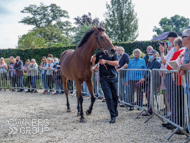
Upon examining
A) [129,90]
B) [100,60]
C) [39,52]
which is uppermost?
[39,52]

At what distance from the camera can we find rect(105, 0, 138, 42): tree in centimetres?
3253

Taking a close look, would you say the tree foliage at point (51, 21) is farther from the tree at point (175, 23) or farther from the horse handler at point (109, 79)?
the horse handler at point (109, 79)

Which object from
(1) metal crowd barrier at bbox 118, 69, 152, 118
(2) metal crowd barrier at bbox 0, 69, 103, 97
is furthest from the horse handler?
(2) metal crowd barrier at bbox 0, 69, 103, 97

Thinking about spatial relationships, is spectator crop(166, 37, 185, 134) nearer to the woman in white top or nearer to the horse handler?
the horse handler

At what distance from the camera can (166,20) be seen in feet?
221

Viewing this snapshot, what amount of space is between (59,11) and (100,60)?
52960 mm

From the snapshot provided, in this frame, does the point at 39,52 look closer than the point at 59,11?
Yes

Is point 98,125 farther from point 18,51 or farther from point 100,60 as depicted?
point 18,51

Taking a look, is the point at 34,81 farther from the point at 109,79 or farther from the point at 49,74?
the point at 109,79

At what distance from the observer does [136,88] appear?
6168 millimetres

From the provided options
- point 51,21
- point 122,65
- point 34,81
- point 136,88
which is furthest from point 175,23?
point 136,88

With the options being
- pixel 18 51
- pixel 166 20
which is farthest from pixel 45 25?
pixel 166 20

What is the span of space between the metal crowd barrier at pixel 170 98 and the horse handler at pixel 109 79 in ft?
3.42
